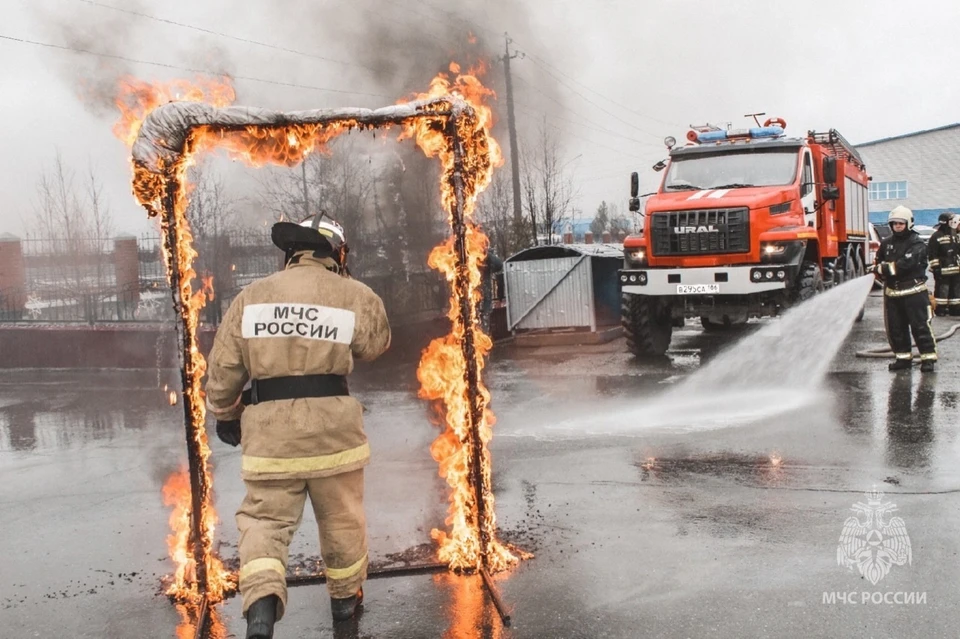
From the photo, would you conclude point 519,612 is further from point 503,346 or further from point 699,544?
point 503,346

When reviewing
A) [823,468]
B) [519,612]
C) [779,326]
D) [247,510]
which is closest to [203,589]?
[247,510]

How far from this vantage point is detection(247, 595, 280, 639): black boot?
3.21 metres

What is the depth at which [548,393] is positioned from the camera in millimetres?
9688

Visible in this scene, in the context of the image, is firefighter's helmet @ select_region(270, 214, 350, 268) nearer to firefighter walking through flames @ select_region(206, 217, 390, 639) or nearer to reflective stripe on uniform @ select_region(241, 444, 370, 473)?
firefighter walking through flames @ select_region(206, 217, 390, 639)

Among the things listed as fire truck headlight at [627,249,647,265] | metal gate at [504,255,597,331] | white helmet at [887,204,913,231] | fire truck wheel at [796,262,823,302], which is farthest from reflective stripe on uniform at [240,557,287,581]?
metal gate at [504,255,597,331]

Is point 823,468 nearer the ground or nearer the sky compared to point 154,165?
nearer the ground

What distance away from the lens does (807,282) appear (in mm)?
11086

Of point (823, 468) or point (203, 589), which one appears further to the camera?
point (823, 468)

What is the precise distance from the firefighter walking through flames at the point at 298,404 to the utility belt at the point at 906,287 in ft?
24.7

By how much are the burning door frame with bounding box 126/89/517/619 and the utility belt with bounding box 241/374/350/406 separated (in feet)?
2.44

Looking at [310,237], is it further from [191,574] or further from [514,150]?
[514,150]

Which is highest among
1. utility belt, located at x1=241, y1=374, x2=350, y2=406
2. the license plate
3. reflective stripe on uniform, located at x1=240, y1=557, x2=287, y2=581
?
the license plate

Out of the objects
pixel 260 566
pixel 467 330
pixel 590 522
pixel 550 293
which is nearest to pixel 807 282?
pixel 550 293

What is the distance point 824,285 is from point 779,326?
1.14 meters
